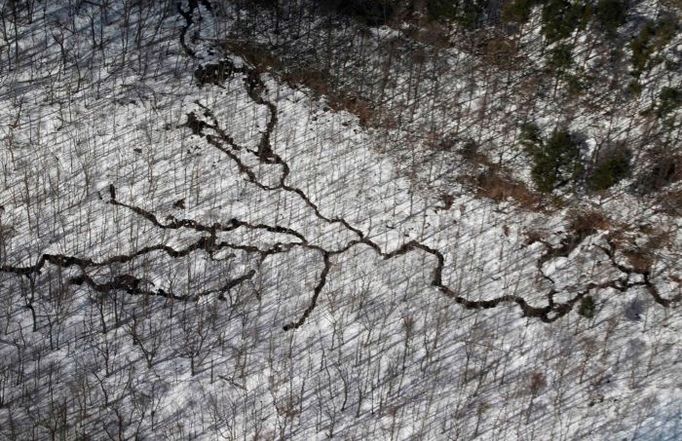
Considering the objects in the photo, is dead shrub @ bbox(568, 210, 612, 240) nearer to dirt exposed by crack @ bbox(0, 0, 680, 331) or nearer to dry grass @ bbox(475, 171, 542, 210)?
dirt exposed by crack @ bbox(0, 0, 680, 331)

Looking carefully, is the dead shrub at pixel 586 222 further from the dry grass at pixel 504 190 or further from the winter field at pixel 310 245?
the dry grass at pixel 504 190

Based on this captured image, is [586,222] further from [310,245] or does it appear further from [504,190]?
[310,245]

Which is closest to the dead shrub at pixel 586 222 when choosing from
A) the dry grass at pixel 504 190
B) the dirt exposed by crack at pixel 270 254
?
the dirt exposed by crack at pixel 270 254

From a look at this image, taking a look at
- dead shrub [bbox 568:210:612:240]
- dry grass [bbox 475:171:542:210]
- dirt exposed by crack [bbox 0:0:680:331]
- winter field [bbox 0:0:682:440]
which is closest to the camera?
winter field [bbox 0:0:682:440]

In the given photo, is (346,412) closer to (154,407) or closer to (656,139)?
(154,407)

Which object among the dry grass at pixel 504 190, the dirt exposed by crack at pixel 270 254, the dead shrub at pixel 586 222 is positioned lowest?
the dirt exposed by crack at pixel 270 254

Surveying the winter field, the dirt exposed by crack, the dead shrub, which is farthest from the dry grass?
the dirt exposed by crack

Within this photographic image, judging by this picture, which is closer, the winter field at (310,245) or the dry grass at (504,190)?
the winter field at (310,245)

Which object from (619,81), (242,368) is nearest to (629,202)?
(619,81)

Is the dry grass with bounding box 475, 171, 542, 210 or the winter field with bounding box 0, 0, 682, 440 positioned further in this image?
the dry grass with bounding box 475, 171, 542, 210
